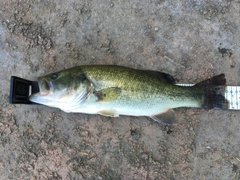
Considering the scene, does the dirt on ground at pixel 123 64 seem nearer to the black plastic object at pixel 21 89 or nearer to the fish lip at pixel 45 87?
the black plastic object at pixel 21 89

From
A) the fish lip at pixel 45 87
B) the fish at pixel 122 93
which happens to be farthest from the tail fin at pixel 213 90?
the fish lip at pixel 45 87

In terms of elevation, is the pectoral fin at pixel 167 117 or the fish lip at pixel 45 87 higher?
the fish lip at pixel 45 87

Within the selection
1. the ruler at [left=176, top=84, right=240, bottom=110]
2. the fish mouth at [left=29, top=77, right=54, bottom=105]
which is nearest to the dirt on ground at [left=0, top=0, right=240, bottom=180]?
the ruler at [left=176, top=84, right=240, bottom=110]

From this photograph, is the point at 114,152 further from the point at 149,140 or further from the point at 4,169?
the point at 4,169

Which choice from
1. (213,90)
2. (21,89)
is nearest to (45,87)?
(21,89)

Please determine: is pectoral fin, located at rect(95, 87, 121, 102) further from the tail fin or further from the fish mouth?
the tail fin

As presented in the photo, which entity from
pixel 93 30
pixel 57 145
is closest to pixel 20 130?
pixel 57 145

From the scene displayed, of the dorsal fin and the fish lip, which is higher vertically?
the dorsal fin
